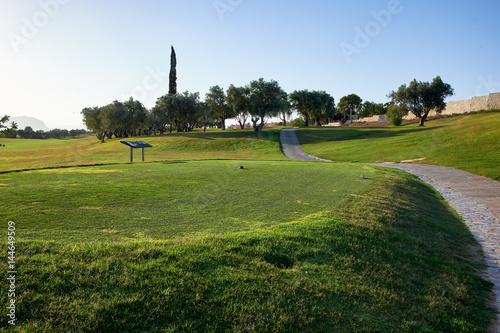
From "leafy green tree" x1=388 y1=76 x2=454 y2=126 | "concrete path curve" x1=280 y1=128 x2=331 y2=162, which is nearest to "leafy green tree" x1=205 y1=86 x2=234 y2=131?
"concrete path curve" x1=280 y1=128 x2=331 y2=162

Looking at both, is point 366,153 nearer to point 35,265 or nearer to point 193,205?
point 193,205

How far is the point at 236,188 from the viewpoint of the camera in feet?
36.7

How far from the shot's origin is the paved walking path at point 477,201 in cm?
756

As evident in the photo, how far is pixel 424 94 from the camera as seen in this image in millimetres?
53969

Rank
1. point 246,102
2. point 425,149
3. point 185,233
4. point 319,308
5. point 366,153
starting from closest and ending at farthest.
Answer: point 319,308 < point 185,233 < point 425,149 < point 366,153 < point 246,102

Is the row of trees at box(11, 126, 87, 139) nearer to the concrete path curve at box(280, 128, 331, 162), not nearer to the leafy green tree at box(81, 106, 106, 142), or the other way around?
the leafy green tree at box(81, 106, 106, 142)

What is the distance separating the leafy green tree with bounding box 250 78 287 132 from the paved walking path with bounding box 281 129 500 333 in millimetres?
35382

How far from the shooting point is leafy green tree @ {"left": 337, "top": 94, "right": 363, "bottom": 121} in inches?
4555

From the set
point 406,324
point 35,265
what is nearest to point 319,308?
point 406,324

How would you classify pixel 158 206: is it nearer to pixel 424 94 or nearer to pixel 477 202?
pixel 477 202

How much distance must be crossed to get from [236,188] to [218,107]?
64.5 m

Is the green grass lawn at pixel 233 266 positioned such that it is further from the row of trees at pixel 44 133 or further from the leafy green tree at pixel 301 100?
the row of trees at pixel 44 133

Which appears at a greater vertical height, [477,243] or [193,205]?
[193,205]

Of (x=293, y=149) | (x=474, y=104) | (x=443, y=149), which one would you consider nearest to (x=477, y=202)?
(x=443, y=149)
